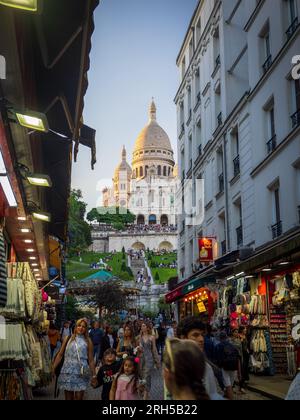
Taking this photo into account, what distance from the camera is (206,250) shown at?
23016 mm

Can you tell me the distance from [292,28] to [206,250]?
33.4 feet

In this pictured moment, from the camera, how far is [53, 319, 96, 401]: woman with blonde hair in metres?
8.13

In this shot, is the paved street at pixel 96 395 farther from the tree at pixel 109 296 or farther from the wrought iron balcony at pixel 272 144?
the tree at pixel 109 296

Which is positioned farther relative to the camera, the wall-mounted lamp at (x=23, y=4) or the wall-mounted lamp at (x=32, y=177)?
the wall-mounted lamp at (x=32, y=177)

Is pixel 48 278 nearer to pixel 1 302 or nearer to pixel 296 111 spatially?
pixel 296 111

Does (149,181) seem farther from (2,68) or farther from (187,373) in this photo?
(187,373)

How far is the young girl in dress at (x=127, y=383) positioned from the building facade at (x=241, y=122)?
8499 millimetres

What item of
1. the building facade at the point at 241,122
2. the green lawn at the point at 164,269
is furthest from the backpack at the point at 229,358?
the green lawn at the point at 164,269

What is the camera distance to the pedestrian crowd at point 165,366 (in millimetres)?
3002

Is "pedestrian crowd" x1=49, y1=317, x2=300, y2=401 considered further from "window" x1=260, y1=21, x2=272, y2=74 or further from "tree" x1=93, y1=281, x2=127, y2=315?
"tree" x1=93, y1=281, x2=127, y2=315

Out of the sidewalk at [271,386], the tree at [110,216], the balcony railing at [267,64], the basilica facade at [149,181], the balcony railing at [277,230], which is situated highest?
the basilica facade at [149,181]

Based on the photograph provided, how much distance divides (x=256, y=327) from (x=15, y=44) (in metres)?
12.2

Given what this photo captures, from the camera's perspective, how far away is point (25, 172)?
7762 millimetres

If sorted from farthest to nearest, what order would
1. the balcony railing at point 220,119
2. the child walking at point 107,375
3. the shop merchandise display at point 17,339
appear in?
the balcony railing at point 220,119 < the shop merchandise display at point 17,339 < the child walking at point 107,375
